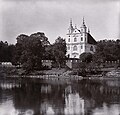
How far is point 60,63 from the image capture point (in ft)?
97.9

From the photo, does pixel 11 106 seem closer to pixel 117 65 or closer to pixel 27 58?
pixel 27 58

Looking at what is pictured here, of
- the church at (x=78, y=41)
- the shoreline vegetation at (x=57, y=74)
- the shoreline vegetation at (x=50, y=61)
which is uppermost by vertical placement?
the church at (x=78, y=41)

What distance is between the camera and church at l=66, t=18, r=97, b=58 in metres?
36.9

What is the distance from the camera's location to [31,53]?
27250mm

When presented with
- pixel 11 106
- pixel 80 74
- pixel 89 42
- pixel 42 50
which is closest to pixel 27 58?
pixel 42 50

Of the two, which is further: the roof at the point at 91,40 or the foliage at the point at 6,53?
the roof at the point at 91,40

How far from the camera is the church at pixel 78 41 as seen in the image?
36.9 metres

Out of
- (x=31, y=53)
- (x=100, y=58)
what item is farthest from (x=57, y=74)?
(x=100, y=58)

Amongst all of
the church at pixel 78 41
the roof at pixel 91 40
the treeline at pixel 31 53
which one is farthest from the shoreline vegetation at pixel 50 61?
the roof at pixel 91 40

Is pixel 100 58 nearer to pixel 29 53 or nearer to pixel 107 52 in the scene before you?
pixel 107 52

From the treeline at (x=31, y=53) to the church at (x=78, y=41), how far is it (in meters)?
4.65

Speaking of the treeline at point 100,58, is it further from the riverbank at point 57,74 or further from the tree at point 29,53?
the tree at point 29,53

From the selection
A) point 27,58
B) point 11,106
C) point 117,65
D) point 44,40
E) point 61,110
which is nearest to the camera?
point 61,110

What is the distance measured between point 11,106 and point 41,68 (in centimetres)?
2086
